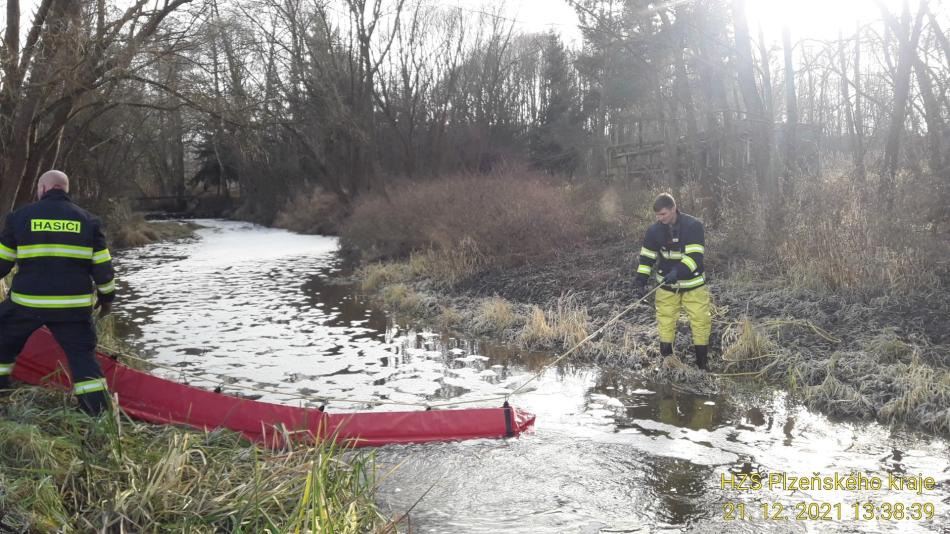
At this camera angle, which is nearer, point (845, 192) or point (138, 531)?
point (138, 531)

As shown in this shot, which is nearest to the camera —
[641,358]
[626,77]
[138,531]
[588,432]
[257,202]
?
[138,531]

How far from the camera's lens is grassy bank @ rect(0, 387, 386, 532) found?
3432mm

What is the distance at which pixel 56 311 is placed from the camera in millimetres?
5020

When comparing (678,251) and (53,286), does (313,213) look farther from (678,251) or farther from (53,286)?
(53,286)

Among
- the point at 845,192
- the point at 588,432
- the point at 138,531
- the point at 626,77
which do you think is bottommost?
the point at 588,432

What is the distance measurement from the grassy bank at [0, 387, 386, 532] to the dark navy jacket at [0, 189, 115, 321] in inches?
31.9

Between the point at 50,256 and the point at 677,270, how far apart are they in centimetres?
581

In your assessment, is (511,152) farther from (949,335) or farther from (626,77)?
(949,335)

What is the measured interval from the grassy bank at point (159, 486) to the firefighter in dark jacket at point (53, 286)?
425 mm

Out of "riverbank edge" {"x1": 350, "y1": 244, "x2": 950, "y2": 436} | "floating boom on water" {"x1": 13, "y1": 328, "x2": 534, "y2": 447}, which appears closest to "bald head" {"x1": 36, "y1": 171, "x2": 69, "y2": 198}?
"floating boom on water" {"x1": 13, "y1": 328, "x2": 534, "y2": 447}

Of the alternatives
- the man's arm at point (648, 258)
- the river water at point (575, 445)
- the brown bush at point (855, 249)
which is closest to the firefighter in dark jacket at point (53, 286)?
the river water at point (575, 445)

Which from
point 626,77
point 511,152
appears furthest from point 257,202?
point 626,77

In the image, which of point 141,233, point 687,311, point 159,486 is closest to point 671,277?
point 687,311

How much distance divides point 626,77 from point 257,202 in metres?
26.4
